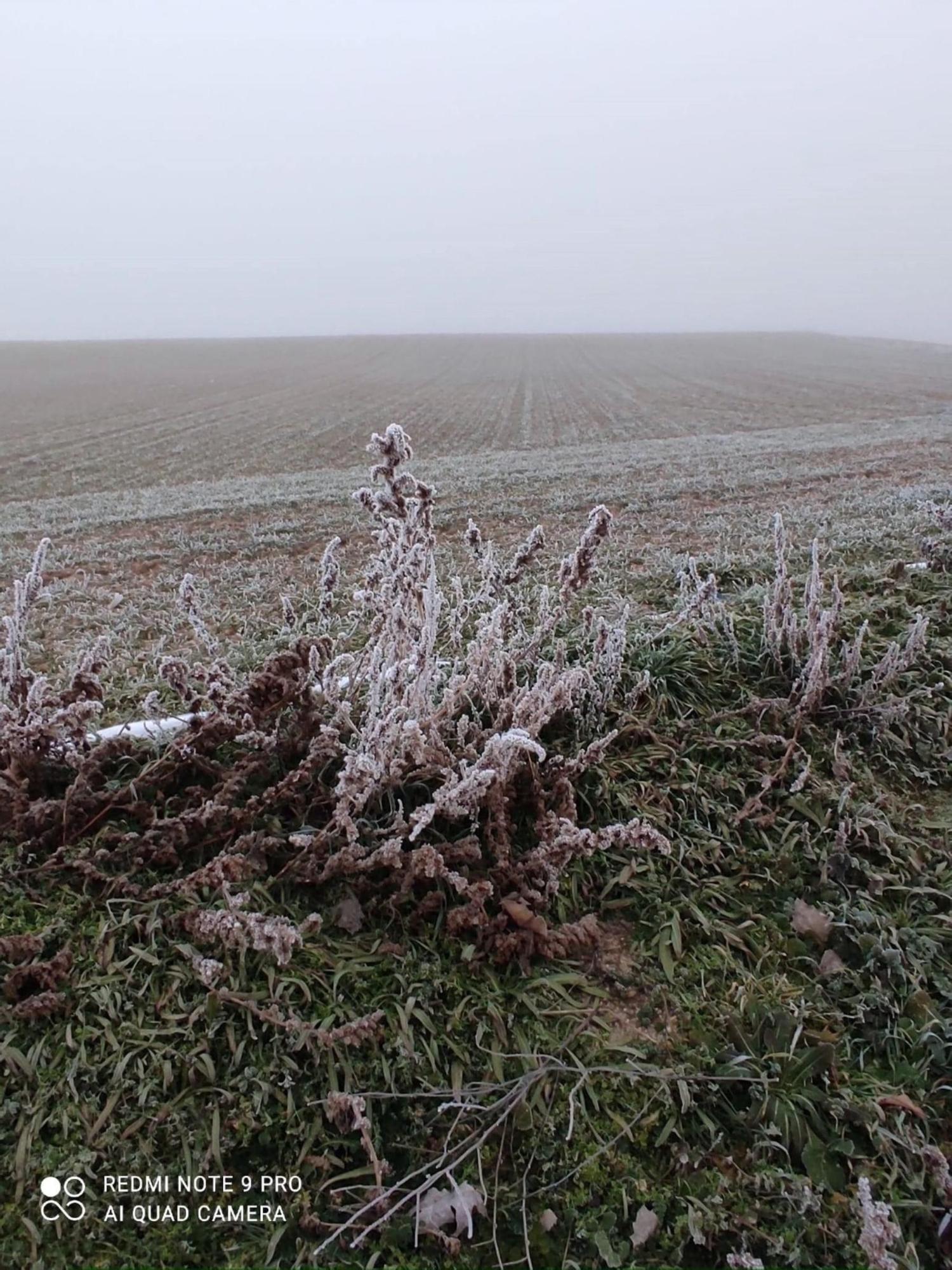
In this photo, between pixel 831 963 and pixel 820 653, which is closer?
pixel 831 963

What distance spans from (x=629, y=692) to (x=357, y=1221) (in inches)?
95.9

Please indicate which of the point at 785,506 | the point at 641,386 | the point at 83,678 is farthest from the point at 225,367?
the point at 83,678

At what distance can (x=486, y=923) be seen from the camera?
2475 millimetres

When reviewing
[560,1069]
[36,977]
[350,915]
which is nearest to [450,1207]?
[560,1069]

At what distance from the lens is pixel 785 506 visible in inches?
333

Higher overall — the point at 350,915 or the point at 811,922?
the point at 350,915

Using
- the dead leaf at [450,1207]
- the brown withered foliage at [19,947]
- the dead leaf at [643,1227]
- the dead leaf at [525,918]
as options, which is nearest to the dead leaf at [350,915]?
the dead leaf at [525,918]

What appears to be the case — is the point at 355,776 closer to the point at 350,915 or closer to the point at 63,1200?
the point at 350,915

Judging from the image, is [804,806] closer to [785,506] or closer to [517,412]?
[785,506]

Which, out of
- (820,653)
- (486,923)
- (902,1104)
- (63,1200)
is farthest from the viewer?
(820,653)

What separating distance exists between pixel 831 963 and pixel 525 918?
1.06m

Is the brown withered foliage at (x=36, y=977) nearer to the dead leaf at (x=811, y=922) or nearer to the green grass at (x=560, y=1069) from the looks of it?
the green grass at (x=560, y=1069)

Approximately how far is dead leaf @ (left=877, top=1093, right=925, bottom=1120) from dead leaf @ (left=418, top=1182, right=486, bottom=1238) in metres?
1.17

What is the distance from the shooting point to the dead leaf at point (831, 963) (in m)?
2.48
